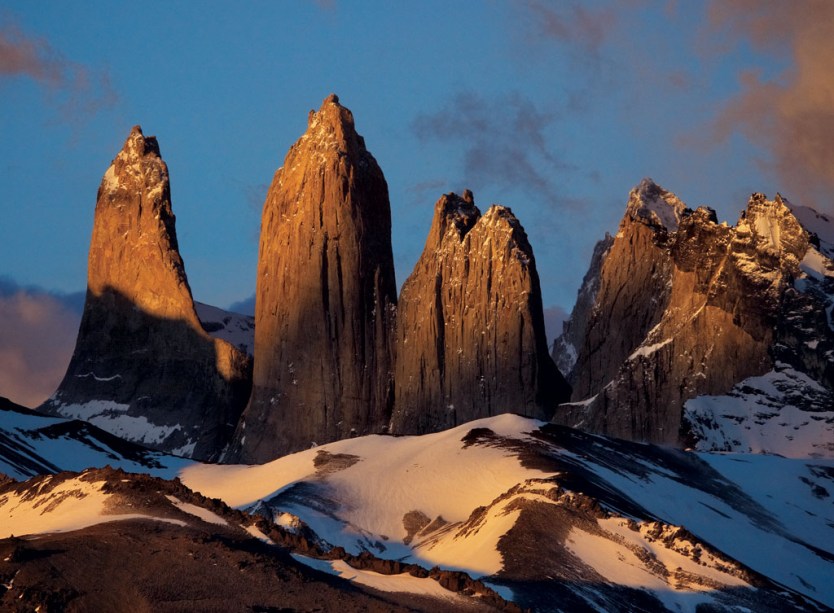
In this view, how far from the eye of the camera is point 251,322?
184 meters

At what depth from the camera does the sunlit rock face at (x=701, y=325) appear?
428 ft

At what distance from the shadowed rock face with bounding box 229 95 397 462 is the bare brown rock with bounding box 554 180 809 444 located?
1493cm

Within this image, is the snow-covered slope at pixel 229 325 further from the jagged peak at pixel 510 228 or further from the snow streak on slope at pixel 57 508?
the snow streak on slope at pixel 57 508

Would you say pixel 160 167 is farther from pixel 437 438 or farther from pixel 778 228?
pixel 437 438

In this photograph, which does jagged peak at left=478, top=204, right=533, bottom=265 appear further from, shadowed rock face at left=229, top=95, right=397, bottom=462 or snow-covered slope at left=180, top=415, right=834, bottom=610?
snow-covered slope at left=180, top=415, right=834, bottom=610

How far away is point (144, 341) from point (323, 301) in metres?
19.3

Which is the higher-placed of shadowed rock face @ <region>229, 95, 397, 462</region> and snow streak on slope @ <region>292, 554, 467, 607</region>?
shadowed rock face @ <region>229, 95, 397, 462</region>

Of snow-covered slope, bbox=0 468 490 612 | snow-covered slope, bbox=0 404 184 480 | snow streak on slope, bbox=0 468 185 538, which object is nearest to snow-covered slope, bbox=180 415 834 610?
snow-covered slope, bbox=0 468 490 612

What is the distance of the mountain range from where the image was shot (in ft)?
193

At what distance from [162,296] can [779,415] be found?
53018mm

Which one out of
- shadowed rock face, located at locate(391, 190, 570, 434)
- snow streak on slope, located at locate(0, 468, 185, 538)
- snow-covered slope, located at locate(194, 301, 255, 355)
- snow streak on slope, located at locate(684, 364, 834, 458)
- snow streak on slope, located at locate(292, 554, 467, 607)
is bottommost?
snow streak on slope, located at locate(292, 554, 467, 607)

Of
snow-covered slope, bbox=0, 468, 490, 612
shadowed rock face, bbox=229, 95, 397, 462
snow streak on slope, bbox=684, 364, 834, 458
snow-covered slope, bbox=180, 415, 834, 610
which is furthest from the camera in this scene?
shadowed rock face, bbox=229, 95, 397, 462

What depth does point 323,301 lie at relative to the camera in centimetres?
14488

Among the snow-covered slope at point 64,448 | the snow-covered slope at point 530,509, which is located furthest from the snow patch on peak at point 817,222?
the snow-covered slope at point 64,448
